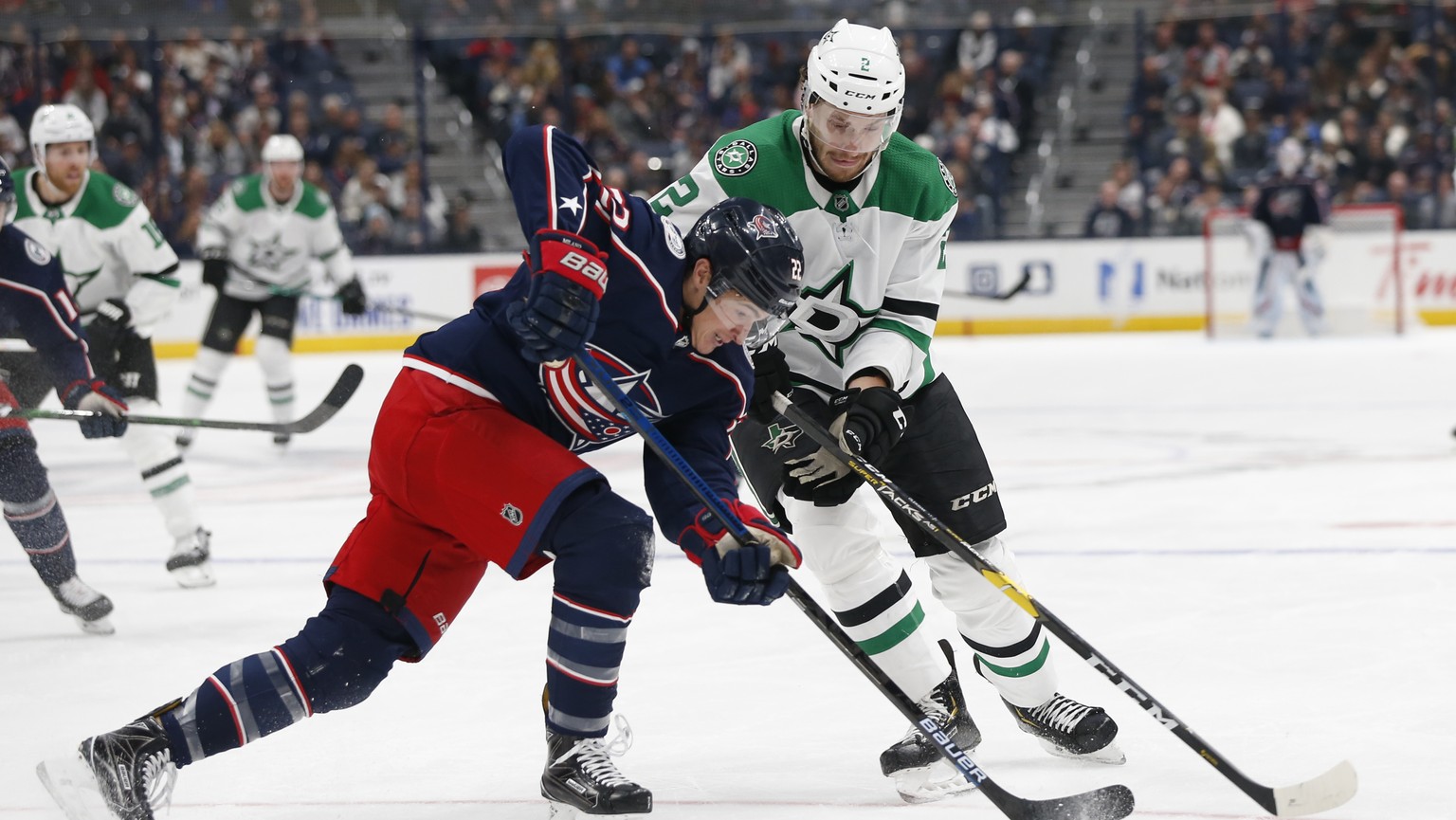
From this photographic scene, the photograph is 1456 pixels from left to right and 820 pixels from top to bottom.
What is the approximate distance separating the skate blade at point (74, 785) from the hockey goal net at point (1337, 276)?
9577 mm

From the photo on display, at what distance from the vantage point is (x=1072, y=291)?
36.3 ft

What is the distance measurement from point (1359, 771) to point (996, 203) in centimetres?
941

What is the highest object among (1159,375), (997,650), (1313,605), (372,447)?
(372,447)

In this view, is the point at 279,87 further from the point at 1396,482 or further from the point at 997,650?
the point at 997,650

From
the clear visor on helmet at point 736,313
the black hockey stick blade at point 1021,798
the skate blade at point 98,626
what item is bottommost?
the skate blade at point 98,626

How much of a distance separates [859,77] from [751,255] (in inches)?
19.0

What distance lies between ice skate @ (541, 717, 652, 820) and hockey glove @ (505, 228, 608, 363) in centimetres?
53

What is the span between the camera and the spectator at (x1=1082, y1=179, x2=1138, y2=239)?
11.1 metres

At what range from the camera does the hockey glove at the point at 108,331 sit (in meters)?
4.72

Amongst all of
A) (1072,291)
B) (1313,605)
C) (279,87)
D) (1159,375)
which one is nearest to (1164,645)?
(1313,605)

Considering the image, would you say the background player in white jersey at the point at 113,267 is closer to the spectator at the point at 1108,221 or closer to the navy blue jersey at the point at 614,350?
the navy blue jersey at the point at 614,350

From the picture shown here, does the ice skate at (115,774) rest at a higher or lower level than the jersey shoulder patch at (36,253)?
lower

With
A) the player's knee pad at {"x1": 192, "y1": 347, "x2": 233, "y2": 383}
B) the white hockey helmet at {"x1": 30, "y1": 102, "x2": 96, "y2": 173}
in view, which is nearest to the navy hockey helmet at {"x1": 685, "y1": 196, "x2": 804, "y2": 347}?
the white hockey helmet at {"x1": 30, "y1": 102, "x2": 96, "y2": 173}

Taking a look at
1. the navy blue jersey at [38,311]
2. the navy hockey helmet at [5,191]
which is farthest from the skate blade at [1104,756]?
the navy hockey helmet at [5,191]
